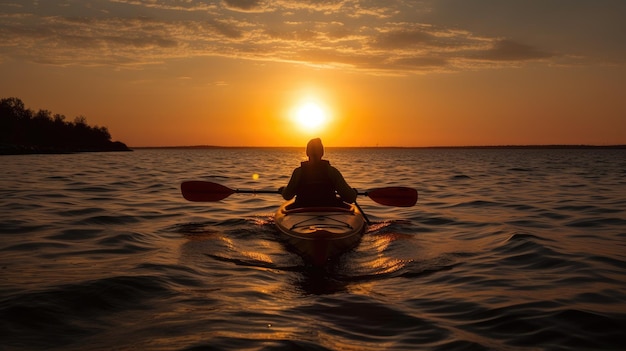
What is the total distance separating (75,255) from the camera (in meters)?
7.68

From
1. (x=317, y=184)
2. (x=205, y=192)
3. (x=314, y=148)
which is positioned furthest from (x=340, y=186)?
(x=205, y=192)

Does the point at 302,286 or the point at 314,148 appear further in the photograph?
the point at 314,148

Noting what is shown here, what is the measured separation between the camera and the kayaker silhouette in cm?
920

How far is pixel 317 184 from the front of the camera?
9.27m

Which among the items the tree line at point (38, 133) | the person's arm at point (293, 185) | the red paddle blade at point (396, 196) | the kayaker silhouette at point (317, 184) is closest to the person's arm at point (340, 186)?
the kayaker silhouette at point (317, 184)

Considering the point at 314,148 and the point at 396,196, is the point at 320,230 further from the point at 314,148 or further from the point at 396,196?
the point at 396,196

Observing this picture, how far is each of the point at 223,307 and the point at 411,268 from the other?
3.17 m

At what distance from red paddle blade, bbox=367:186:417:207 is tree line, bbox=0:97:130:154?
71.4 m

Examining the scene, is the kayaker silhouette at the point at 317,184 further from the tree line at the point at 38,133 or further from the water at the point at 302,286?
the tree line at the point at 38,133

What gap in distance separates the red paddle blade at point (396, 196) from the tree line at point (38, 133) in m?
71.4

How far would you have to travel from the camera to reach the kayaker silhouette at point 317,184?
30.2 feet

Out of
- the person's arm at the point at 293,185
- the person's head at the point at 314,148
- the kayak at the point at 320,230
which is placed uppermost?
the person's head at the point at 314,148

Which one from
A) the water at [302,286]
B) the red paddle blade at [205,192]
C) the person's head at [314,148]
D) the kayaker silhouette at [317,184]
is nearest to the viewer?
the water at [302,286]

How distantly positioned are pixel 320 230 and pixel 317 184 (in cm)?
195
